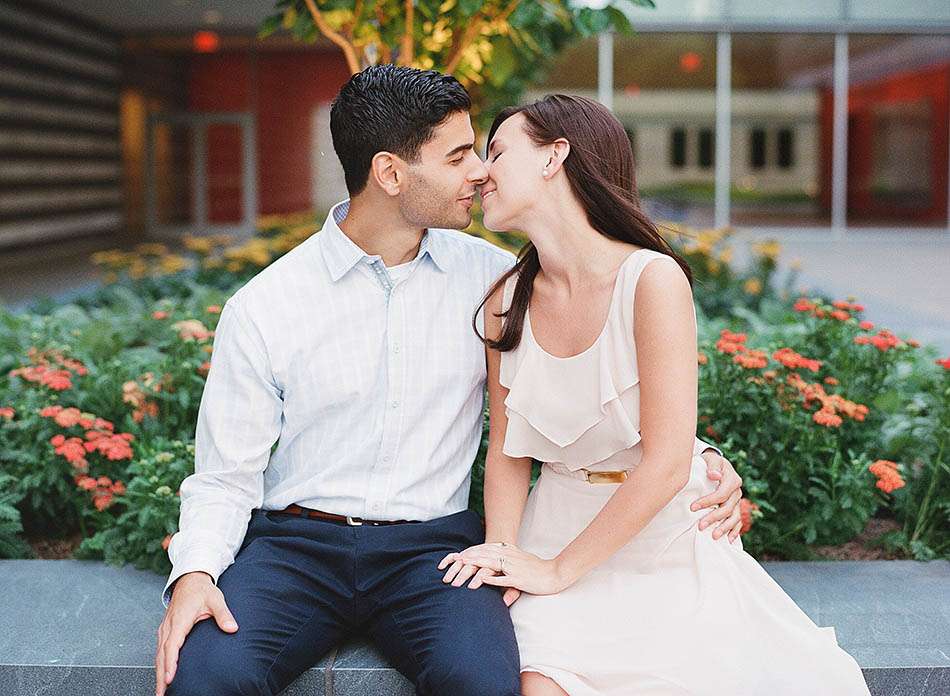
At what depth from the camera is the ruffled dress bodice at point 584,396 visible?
7.53 feet

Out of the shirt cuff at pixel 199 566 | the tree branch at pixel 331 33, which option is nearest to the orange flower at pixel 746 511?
the shirt cuff at pixel 199 566

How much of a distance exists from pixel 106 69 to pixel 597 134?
2054 centimetres

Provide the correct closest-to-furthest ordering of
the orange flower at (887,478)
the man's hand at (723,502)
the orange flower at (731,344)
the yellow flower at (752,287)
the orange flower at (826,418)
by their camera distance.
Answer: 1. the man's hand at (723,502)
2. the orange flower at (887,478)
3. the orange flower at (826,418)
4. the orange flower at (731,344)
5. the yellow flower at (752,287)

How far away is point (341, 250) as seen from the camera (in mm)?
2533

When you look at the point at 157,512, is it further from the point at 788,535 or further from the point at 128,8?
the point at 128,8

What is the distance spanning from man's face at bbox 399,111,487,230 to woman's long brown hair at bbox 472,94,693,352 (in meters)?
0.09

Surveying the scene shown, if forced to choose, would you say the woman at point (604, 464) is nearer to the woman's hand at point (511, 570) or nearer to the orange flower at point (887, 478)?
the woman's hand at point (511, 570)

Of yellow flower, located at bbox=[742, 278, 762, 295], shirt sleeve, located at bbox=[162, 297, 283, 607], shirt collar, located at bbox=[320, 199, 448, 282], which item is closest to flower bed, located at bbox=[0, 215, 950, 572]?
shirt sleeve, located at bbox=[162, 297, 283, 607]

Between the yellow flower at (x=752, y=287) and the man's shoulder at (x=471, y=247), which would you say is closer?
the man's shoulder at (x=471, y=247)

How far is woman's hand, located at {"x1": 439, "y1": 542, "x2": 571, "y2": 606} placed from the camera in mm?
2309

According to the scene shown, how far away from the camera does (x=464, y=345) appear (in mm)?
2576

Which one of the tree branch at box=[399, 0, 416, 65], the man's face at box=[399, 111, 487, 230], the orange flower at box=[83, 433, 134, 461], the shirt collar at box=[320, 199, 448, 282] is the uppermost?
the tree branch at box=[399, 0, 416, 65]

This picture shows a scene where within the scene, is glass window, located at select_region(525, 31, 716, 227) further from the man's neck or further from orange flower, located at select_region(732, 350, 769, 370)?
the man's neck

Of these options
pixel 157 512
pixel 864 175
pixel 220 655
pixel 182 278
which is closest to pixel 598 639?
pixel 220 655
